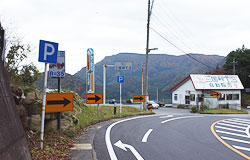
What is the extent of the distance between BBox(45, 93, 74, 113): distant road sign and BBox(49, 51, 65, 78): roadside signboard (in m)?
0.82

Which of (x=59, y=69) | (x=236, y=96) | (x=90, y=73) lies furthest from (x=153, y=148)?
(x=236, y=96)

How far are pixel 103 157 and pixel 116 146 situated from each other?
1.27 m

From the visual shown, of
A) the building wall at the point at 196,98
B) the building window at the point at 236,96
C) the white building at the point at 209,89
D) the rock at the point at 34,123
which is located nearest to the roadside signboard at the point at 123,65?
the rock at the point at 34,123

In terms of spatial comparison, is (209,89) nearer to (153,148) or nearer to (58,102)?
(153,148)

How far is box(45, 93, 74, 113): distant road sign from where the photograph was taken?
761 centimetres

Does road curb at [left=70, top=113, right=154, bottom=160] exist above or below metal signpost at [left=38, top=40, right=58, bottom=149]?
below

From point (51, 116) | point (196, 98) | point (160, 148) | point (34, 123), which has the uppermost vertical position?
point (51, 116)


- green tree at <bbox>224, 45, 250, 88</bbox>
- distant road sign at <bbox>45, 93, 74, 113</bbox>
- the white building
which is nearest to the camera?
distant road sign at <bbox>45, 93, 74, 113</bbox>

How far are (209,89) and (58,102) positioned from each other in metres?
38.9

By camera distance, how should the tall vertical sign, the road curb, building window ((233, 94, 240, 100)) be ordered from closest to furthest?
the road curb < the tall vertical sign < building window ((233, 94, 240, 100))

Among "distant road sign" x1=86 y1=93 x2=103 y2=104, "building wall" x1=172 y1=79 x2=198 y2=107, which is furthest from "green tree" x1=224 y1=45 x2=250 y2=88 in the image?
"distant road sign" x1=86 y1=93 x2=103 y2=104

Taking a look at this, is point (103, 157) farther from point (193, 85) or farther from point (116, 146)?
point (193, 85)

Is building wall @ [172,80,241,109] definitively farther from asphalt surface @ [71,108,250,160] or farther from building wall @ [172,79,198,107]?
asphalt surface @ [71,108,250,160]

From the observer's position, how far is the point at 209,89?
140 feet
